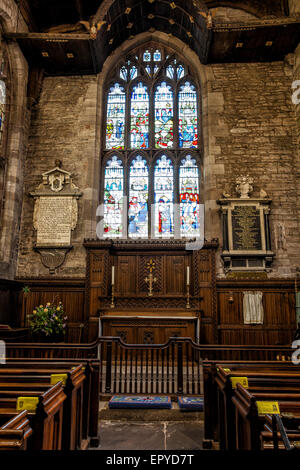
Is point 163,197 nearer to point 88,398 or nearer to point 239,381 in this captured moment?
point 88,398

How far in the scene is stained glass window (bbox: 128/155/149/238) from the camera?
10.2 m

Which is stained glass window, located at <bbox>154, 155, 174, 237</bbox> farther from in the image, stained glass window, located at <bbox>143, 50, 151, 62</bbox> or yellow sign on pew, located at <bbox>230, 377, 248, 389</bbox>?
yellow sign on pew, located at <bbox>230, 377, 248, 389</bbox>

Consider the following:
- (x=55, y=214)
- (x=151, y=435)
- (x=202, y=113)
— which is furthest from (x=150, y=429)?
(x=202, y=113)

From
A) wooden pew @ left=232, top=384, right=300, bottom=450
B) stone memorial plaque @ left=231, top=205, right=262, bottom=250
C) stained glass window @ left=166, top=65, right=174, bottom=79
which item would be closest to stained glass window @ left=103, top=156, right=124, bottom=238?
stone memorial plaque @ left=231, top=205, right=262, bottom=250

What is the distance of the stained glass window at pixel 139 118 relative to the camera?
35.8 feet

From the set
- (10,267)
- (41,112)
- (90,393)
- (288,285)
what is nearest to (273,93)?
(288,285)

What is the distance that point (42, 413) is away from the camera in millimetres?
2021

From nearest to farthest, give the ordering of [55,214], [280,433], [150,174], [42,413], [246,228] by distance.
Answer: [280,433]
[42,413]
[246,228]
[55,214]
[150,174]

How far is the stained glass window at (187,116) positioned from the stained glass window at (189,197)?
56 centimetres

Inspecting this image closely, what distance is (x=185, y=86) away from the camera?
11.3 metres

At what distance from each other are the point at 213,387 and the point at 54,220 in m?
7.10

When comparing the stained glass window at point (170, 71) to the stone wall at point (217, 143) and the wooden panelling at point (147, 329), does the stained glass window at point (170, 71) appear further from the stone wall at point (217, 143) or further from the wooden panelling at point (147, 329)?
the wooden panelling at point (147, 329)

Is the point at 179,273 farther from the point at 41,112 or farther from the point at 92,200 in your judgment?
the point at 41,112

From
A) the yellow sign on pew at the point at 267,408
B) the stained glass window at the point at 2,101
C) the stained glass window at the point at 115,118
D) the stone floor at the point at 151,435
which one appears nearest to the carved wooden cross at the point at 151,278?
the stained glass window at the point at 115,118
